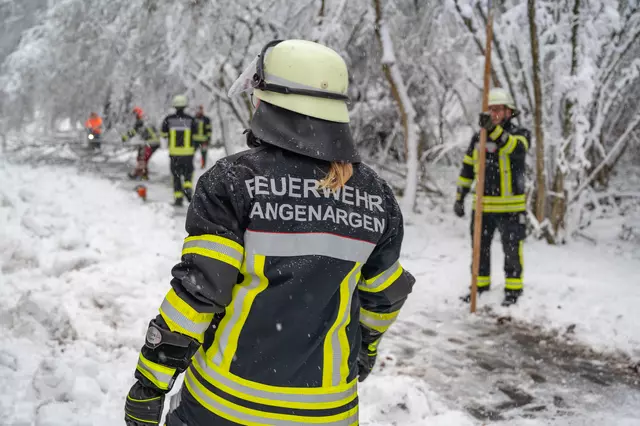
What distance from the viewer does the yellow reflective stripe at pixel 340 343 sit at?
1783 mm

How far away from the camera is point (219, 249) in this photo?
1.64 metres

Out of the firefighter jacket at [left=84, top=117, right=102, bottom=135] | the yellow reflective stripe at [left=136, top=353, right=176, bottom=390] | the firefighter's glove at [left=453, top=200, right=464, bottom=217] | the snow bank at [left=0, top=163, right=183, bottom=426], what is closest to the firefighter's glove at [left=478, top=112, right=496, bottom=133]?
the firefighter's glove at [left=453, top=200, right=464, bottom=217]

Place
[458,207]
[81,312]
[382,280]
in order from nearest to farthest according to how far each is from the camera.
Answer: [382,280], [81,312], [458,207]

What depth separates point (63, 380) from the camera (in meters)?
3.67

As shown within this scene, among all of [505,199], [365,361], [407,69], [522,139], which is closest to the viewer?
[365,361]

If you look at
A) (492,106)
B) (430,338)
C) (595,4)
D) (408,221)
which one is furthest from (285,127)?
(408,221)

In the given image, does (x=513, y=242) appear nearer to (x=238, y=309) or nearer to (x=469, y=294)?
(x=469, y=294)

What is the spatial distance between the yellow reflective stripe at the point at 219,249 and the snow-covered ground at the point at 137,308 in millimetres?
2217

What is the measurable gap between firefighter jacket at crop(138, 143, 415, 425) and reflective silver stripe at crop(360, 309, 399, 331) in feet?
1.15

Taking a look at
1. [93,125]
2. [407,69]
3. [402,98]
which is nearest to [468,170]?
[402,98]

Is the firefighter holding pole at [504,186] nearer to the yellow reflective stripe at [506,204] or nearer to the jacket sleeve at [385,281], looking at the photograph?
the yellow reflective stripe at [506,204]

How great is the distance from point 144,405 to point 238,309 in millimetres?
396

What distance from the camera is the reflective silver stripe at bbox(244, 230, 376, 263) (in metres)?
1.68

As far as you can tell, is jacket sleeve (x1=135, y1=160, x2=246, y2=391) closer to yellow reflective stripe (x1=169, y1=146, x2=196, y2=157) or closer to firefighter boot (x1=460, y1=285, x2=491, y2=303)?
firefighter boot (x1=460, y1=285, x2=491, y2=303)
